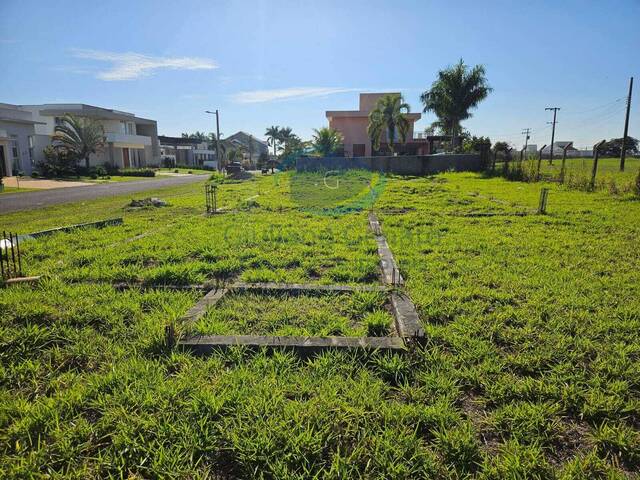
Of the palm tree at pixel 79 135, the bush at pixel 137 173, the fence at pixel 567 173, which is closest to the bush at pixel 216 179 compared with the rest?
the bush at pixel 137 173

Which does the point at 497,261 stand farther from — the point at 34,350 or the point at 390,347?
the point at 34,350

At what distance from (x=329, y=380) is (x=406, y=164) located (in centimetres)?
2404

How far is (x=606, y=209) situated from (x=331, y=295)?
9.11 m

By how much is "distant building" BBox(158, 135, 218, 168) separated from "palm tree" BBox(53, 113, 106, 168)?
83.6 feet

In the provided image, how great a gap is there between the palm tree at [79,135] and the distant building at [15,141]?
226 cm

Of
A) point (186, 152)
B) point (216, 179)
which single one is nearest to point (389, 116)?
point (216, 179)

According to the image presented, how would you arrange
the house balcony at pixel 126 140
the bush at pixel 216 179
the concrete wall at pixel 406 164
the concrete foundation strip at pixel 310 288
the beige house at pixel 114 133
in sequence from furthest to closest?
the house balcony at pixel 126 140 → the beige house at pixel 114 133 → the bush at pixel 216 179 → the concrete wall at pixel 406 164 → the concrete foundation strip at pixel 310 288

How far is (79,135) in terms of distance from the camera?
35219 millimetres

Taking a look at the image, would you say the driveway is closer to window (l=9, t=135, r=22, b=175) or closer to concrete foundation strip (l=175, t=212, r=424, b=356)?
window (l=9, t=135, r=22, b=175)

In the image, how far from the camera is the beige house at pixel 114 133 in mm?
40406

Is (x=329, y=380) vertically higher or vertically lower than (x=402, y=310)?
lower

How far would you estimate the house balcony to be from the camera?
142 ft

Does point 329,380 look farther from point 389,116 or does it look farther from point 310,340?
point 389,116

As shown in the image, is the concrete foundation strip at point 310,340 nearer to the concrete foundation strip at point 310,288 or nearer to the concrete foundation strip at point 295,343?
the concrete foundation strip at point 295,343
